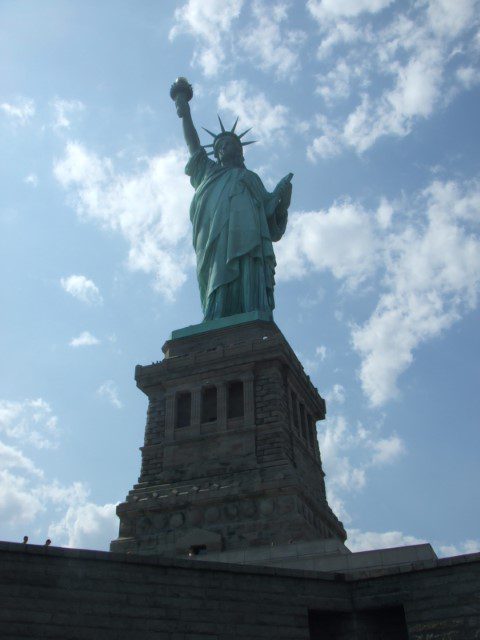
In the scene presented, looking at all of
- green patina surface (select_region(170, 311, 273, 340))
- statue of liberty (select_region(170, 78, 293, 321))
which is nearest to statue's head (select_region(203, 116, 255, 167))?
statue of liberty (select_region(170, 78, 293, 321))

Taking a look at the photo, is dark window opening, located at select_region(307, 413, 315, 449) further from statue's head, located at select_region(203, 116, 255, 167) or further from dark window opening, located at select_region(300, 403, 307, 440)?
statue's head, located at select_region(203, 116, 255, 167)

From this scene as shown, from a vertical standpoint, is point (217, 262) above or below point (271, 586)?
above

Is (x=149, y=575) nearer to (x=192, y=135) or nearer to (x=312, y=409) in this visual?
(x=312, y=409)

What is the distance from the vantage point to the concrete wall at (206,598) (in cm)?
1077

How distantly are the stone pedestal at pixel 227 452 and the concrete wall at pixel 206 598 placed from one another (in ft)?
20.8

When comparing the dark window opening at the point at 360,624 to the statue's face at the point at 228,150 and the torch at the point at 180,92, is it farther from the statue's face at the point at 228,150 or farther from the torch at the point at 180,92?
the torch at the point at 180,92

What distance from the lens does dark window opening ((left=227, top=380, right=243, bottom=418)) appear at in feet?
77.8

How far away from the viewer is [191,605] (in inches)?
455

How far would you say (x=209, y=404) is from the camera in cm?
2450

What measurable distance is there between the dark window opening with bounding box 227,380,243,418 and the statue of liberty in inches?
130

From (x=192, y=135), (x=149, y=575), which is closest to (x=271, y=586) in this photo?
(x=149, y=575)

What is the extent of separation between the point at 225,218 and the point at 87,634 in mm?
20328

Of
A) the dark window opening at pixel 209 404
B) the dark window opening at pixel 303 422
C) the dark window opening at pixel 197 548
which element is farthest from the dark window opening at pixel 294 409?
the dark window opening at pixel 197 548

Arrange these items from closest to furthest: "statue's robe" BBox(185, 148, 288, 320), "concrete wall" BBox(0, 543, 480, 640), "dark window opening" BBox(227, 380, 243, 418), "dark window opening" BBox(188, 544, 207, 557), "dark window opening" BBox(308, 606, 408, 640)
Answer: "concrete wall" BBox(0, 543, 480, 640), "dark window opening" BBox(308, 606, 408, 640), "dark window opening" BBox(188, 544, 207, 557), "dark window opening" BBox(227, 380, 243, 418), "statue's robe" BBox(185, 148, 288, 320)
